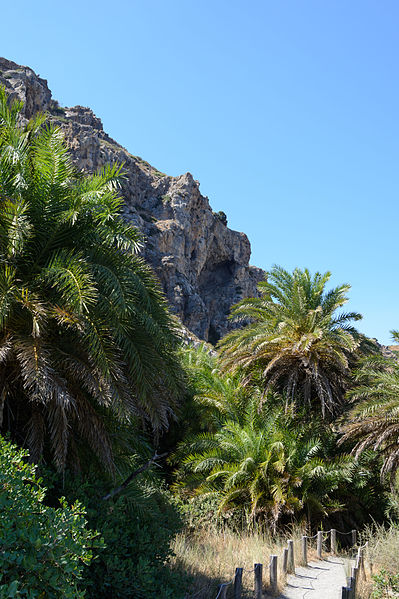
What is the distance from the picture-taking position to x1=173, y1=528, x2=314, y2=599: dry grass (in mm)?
7141

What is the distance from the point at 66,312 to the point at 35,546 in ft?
11.4

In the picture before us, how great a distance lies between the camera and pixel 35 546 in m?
2.60

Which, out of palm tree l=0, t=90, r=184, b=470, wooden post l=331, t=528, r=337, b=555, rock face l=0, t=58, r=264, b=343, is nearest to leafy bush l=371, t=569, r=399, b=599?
wooden post l=331, t=528, r=337, b=555

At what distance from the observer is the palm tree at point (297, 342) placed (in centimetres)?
1318

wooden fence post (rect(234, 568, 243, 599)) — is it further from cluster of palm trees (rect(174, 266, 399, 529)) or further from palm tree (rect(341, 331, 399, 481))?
palm tree (rect(341, 331, 399, 481))

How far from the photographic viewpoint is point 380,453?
39.8ft

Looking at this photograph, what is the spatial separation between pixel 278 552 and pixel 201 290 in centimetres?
6781

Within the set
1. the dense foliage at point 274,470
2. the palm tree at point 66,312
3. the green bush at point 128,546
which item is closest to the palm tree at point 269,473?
the dense foliage at point 274,470

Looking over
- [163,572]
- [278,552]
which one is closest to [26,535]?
[163,572]

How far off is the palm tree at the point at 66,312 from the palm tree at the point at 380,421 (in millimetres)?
6659

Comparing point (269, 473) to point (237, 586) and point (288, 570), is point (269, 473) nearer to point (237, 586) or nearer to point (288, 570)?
point (288, 570)

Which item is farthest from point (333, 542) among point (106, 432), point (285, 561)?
point (106, 432)

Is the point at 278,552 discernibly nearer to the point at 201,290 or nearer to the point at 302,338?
the point at 302,338

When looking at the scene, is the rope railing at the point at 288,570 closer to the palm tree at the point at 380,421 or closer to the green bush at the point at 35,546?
the palm tree at the point at 380,421
